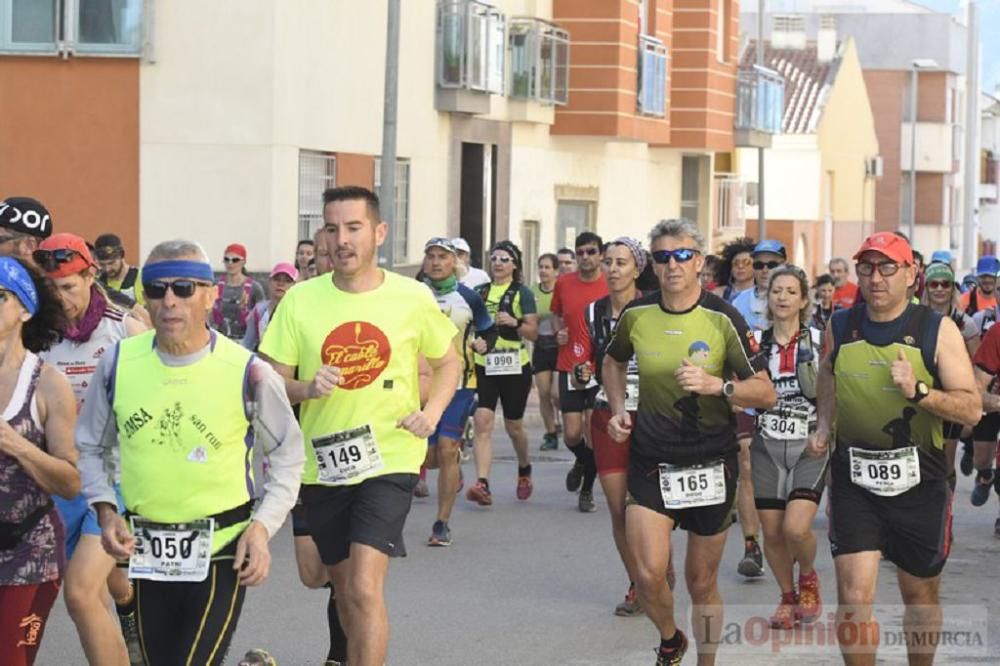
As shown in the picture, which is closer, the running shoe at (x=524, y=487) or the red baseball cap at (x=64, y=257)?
the red baseball cap at (x=64, y=257)

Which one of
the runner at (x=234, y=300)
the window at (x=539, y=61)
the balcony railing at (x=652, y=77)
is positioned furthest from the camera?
the balcony railing at (x=652, y=77)

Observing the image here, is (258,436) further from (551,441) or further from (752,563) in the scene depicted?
(551,441)

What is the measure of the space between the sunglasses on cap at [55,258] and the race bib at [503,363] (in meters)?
8.21

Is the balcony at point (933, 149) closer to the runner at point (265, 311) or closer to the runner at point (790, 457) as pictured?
the runner at point (265, 311)

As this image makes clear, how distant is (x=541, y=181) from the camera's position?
117 feet

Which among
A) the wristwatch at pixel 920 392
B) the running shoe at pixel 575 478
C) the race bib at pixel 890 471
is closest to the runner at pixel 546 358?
the running shoe at pixel 575 478

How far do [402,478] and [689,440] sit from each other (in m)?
1.50

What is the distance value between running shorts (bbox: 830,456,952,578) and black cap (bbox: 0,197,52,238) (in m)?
3.51

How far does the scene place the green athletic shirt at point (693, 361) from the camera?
881 centimetres

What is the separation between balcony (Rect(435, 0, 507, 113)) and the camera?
30094 mm

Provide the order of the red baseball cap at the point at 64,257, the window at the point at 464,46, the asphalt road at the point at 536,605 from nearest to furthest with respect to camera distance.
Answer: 1. the red baseball cap at the point at 64,257
2. the asphalt road at the point at 536,605
3. the window at the point at 464,46

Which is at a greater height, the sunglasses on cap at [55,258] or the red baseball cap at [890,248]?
the red baseball cap at [890,248]

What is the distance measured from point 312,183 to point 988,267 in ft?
32.3

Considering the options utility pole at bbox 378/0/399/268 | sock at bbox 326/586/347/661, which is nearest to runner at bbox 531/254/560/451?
utility pole at bbox 378/0/399/268
